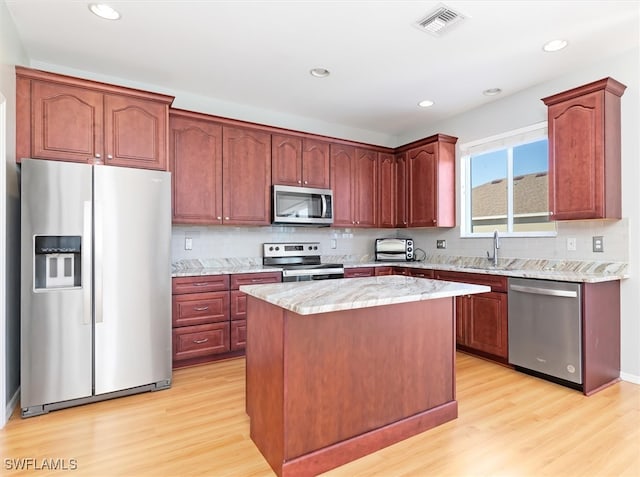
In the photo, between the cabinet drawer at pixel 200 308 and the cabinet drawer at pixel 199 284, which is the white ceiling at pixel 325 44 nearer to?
the cabinet drawer at pixel 199 284

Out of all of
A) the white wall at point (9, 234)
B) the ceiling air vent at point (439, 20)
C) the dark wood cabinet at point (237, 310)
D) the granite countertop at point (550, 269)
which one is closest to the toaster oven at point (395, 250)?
the granite countertop at point (550, 269)

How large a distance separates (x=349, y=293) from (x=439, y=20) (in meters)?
2.02

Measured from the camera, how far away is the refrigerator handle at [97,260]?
2.56 metres

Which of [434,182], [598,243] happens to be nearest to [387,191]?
[434,182]

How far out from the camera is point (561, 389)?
2826mm

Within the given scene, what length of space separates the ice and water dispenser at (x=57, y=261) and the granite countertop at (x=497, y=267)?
2.71ft

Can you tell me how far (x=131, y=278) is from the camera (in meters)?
2.70

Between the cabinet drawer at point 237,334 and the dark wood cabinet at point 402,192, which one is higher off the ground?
the dark wood cabinet at point 402,192

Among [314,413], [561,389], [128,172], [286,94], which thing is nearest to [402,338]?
[314,413]

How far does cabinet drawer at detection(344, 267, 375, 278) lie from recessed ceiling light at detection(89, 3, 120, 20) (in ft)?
10.3

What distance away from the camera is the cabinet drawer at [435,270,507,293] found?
3.33 metres

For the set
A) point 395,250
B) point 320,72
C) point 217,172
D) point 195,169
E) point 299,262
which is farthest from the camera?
point 395,250

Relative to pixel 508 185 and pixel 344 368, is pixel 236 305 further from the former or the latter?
pixel 508 185

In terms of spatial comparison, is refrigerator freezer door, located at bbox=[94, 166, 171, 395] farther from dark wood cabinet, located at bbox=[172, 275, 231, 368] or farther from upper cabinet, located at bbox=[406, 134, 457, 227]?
upper cabinet, located at bbox=[406, 134, 457, 227]
